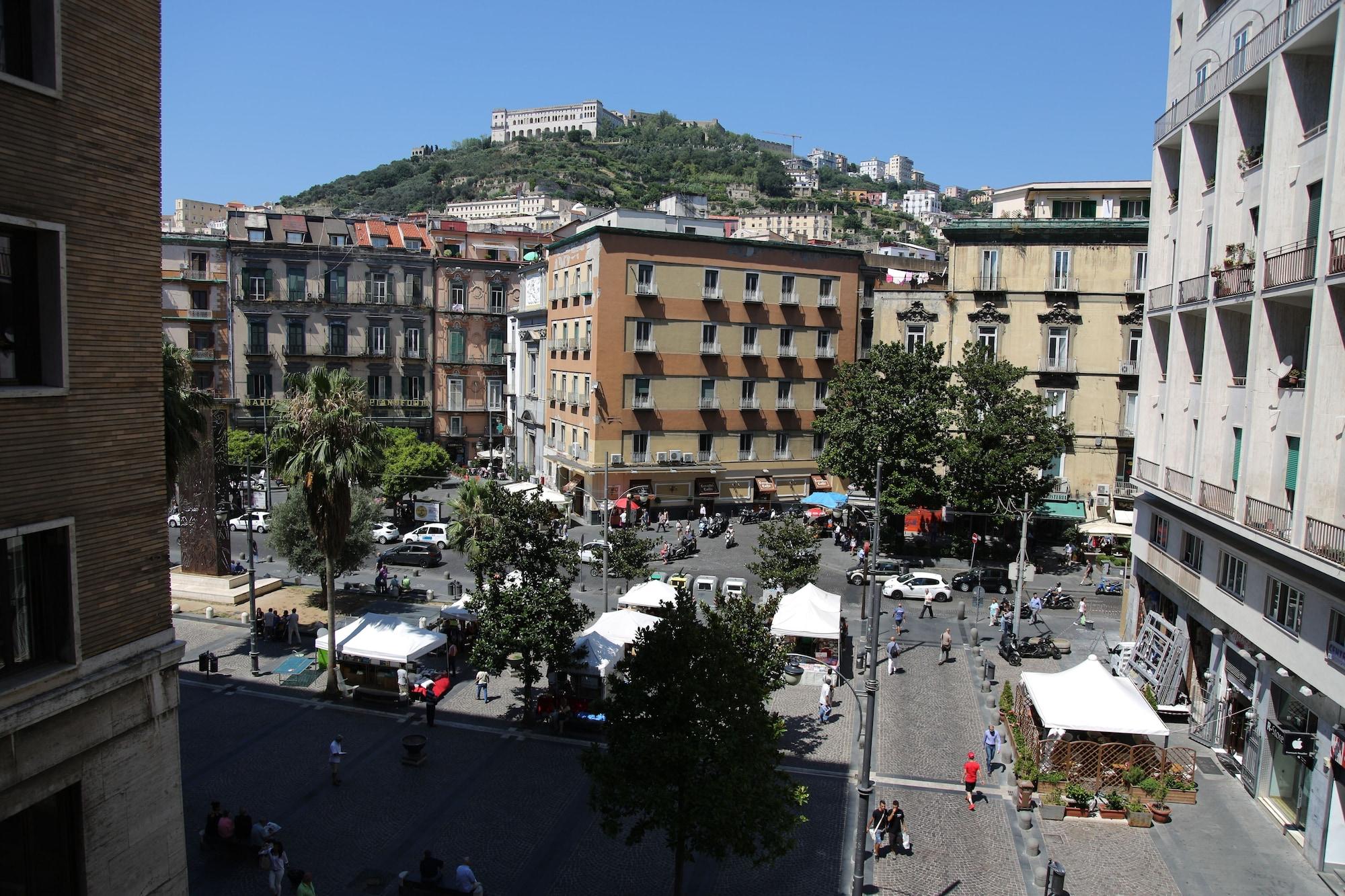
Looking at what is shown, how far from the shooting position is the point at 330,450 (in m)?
27.7

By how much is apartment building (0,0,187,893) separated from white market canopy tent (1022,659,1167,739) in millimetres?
20367

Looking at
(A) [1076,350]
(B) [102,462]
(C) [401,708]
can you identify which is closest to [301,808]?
(C) [401,708]

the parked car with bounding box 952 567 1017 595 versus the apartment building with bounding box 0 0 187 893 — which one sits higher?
the apartment building with bounding box 0 0 187 893

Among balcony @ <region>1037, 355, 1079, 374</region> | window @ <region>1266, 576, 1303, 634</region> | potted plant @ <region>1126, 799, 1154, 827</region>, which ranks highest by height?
balcony @ <region>1037, 355, 1079, 374</region>

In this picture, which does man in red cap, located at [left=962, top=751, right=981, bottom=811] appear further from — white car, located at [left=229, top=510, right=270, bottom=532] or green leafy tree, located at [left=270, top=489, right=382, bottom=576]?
white car, located at [left=229, top=510, right=270, bottom=532]

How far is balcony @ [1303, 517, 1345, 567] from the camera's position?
59.1 feet

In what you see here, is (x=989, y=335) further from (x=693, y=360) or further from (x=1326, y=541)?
(x=1326, y=541)

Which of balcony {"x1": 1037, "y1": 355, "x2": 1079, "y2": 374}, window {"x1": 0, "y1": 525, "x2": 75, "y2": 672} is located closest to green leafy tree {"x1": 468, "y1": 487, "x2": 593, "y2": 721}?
window {"x1": 0, "y1": 525, "x2": 75, "y2": 672}

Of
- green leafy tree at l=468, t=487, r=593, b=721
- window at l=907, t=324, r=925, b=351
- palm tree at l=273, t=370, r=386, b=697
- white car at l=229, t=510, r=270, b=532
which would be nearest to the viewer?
green leafy tree at l=468, t=487, r=593, b=721

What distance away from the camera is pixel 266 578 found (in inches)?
1607

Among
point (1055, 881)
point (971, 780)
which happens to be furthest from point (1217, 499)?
point (1055, 881)

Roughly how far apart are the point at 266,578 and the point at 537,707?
20.0 m

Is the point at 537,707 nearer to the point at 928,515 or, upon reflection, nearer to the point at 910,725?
the point at 910,725

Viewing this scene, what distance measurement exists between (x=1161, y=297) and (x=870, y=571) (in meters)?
16.6
